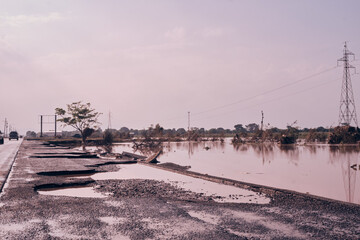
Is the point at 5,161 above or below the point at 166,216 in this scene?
above

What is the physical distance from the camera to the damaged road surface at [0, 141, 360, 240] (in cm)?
643

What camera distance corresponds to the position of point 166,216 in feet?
25.6

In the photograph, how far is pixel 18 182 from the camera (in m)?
12.5

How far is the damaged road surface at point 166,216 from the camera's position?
21.1ft

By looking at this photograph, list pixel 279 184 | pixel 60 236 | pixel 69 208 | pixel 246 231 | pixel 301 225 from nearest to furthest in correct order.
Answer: pixel 60 236 → pixel 246 231 → pixel 301 225 → pixel 69 208 → pixel 279 184

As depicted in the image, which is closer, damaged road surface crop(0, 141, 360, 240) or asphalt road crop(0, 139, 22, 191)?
damaged road surface crop(0, 141, 360, 240)

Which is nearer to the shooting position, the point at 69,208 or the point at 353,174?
the point at 69,208

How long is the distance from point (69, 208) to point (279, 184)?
9945 millimetres

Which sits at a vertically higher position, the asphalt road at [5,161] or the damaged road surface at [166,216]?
the asphalt road at [5,161]

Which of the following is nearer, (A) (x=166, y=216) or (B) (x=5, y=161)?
(A) (x=166, y=216)

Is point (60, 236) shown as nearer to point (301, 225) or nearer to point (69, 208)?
point (69, 208)


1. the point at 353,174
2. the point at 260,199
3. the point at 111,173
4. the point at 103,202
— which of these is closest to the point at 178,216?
the point at 103,202

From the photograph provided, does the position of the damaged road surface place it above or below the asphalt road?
below

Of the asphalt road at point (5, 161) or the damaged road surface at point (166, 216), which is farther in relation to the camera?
the asphalt road at point (5, 161)
